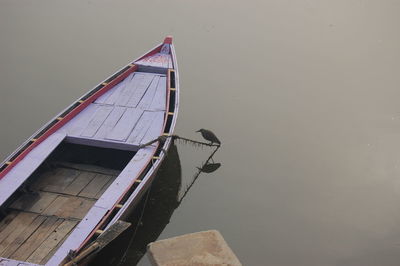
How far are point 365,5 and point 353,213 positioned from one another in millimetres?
8752

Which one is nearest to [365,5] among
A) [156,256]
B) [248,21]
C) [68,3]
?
[248,21]

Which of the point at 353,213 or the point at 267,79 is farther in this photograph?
the point at 267,79

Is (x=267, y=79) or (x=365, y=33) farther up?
(x=365, y=33)

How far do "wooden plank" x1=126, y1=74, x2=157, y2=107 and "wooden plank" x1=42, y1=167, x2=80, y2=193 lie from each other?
1.70 metres

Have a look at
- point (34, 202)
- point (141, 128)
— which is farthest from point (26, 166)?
point (141, 128)

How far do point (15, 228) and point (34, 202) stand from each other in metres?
0.53

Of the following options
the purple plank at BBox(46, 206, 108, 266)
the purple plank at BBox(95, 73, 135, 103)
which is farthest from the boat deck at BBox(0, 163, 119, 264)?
the purple plank at BBox(95, 73, 135, 103)

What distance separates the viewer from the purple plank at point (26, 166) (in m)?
5.28

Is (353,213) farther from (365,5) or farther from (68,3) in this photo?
(68,3)

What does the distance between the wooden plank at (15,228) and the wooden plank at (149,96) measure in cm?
276

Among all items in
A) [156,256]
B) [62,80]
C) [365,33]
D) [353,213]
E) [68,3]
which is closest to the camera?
[156,256]

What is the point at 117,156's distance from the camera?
268 inches

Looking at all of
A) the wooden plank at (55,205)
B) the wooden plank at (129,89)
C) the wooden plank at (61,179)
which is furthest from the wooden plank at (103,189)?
the wooden plank at (129,89)

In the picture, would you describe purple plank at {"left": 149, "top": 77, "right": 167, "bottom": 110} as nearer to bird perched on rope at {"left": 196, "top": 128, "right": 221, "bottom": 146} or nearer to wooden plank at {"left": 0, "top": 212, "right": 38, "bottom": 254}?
bird perched on rope at {"left": 196, "top": 128, "right": 221, "bottom": 146}
